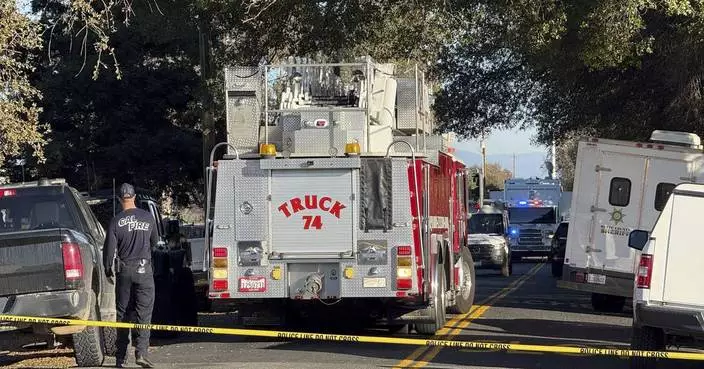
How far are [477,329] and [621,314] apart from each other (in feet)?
16.8

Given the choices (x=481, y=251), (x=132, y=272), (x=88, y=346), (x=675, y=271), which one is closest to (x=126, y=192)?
(x=132, y=272)

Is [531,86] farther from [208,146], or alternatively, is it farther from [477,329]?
[477,329]

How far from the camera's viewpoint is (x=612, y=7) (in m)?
17.0

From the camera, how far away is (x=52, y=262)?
38.0 feet

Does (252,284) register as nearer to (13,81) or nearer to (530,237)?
(13,81)

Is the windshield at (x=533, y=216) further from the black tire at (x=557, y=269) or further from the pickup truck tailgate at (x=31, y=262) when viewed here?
the pickup truck tailgate at (x=31, y=262)

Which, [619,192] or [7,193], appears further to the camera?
[619,192]

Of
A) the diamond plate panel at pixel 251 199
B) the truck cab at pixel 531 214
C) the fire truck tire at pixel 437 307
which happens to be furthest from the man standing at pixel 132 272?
the truck cab at pixel 531 214

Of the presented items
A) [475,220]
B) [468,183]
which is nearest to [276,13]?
[468,183]

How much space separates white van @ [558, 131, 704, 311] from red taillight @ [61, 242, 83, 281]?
1049 centimetres

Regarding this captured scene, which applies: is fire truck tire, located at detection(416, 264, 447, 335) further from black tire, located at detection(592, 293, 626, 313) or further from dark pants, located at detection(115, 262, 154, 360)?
black tire, located at detection(592, 293, 626, 313)

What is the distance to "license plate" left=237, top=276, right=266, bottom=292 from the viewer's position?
46.6 ft

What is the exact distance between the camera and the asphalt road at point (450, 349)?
506 inches

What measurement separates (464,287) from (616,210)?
294 cm
